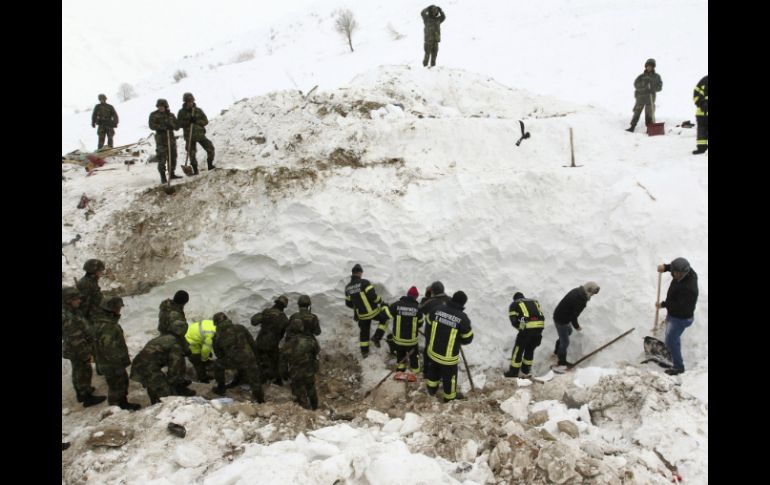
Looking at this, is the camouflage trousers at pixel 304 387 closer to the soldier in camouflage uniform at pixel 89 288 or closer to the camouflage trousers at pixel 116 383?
the camouflage trousers at pixel 116 383

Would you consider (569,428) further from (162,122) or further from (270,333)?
(162,122)

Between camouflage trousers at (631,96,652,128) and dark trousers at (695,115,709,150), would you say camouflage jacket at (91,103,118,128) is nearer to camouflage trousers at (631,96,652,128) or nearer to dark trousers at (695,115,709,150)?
camouflage trousers at (631,96,652,128)

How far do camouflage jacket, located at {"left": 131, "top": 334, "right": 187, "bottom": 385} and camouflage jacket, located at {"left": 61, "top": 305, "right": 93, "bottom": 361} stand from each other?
29.5 inches

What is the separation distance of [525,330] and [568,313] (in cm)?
75

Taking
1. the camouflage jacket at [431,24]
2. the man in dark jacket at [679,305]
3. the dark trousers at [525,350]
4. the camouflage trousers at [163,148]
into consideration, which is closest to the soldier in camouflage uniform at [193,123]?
the camouflage trousers at [163,148]

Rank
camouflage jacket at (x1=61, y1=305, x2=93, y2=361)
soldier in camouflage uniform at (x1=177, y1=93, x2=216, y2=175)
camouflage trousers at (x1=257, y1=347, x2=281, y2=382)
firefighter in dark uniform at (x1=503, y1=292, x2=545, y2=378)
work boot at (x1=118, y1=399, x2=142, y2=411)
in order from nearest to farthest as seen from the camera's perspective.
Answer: work boot at (x1=118, y1=399, x2=142, y2=411) → camouflage jacket at (x1=61, y1=305, x2=93, y2=361) → firefighter in dark uniform at (x1=503, y1=292, x2=545, y2=378) → camouflage trousers at (x1=257, y1=347, x2=281, y2=382) → soldier in camouflage uniform at (x1=177, y1=93, x2=216, y2=175)

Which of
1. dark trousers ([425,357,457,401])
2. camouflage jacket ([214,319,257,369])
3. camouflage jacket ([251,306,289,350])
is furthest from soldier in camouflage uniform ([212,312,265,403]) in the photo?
dark trousers ([425,357,457,401])

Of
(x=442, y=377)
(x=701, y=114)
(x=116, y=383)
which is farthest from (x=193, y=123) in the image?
(x=701, y=114)

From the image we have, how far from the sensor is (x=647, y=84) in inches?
388

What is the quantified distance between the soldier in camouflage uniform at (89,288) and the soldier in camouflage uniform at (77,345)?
480 mm

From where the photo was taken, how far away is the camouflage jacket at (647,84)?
9.84 metres

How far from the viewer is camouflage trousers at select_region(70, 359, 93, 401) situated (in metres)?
6.50
